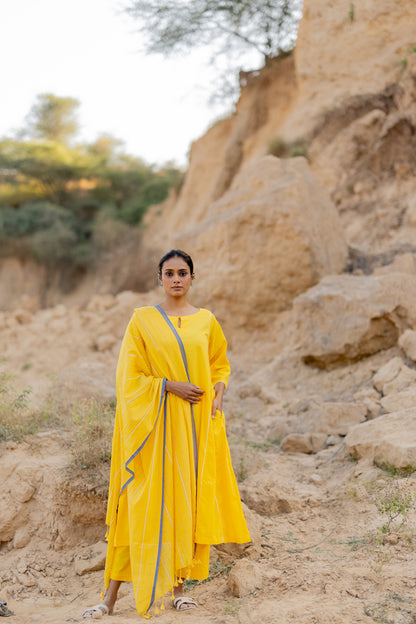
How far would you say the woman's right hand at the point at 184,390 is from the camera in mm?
2420

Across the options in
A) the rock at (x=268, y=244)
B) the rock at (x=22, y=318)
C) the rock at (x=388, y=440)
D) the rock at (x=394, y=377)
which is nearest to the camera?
the rock at (x=388, y=440)

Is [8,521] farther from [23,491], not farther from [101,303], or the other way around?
[101,303]

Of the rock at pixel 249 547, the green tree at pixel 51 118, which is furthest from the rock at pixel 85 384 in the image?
the green tree at pixel 51 118

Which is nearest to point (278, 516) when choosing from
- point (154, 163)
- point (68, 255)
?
point (68, 255)

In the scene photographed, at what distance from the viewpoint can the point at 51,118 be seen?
17.8m

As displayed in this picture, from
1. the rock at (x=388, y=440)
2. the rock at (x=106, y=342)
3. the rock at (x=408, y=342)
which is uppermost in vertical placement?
the rock at (x=106, y=342)

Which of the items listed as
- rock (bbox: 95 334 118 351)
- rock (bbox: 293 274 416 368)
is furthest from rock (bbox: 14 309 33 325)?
rock (bbox: 293 274 416 368)

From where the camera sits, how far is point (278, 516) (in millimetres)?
3277

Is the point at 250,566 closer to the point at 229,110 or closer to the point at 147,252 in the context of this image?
the point at 147,252

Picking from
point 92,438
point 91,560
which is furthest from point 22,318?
point 91,560

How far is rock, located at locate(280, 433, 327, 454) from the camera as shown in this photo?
4.16 m

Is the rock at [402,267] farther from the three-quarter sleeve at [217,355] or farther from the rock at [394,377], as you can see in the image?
the three-quarter sleeve at [217,355]

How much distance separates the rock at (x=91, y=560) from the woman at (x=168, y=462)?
661 millimetres

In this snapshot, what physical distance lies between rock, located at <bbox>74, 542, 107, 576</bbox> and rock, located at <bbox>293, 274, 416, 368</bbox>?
308cm
